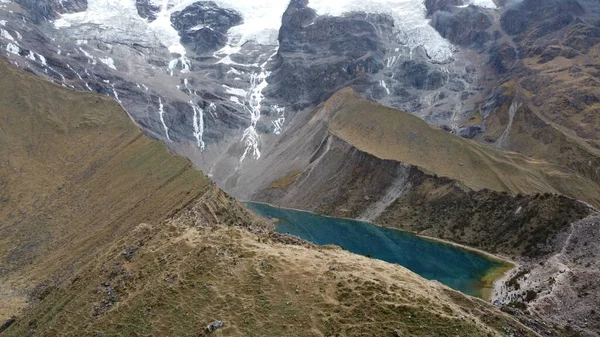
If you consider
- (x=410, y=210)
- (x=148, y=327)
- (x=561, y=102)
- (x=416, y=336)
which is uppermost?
(x=561, y=102)

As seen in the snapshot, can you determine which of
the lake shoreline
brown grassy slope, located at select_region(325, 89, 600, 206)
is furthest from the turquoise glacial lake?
brown grassy slope, located at select_region(325, 89, 600, 206)

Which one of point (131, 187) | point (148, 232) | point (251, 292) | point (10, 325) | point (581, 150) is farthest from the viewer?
point (581, 150)

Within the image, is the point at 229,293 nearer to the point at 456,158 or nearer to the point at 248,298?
the point at 248,298

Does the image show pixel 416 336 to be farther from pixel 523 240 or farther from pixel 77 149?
pixel 77 149

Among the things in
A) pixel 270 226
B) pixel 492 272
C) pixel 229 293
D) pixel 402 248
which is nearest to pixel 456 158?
pixel 402 248

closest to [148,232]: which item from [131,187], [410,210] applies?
[131,187]

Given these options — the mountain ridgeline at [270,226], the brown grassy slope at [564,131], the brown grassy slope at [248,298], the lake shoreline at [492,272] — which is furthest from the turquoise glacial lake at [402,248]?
the brown grassy slope at [564,131]
